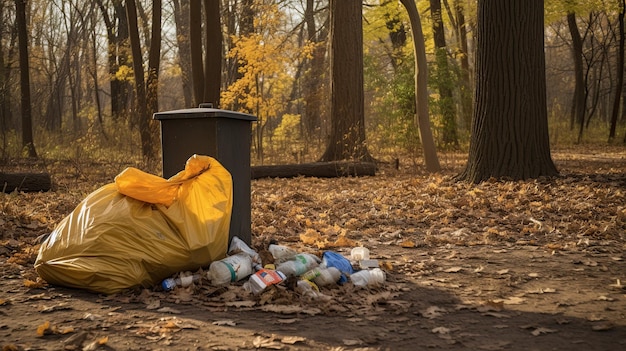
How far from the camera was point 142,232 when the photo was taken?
4.19 metres

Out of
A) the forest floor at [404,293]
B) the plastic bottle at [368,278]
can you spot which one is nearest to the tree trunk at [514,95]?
the forest floor at [404,293]

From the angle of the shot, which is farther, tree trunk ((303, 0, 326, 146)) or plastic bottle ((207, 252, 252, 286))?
tree trunk ((303, 0, 326, 146))

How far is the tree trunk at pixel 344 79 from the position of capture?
1275 centimetres

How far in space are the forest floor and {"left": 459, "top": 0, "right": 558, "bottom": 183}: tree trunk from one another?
3.03 feet

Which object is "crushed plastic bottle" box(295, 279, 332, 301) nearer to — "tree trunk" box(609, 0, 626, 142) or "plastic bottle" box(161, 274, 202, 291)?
"plastic bottle" box(161, 274, 202, 291)

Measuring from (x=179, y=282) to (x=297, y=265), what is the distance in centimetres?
82

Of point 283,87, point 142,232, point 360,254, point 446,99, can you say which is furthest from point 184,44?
point 142,232

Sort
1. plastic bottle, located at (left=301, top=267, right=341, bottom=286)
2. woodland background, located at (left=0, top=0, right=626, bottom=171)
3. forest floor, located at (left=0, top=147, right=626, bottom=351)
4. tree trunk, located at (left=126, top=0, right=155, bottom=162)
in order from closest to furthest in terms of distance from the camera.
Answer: forest floor, located at (left=0, top=147, right=626, bottom=351) < plastic bottle, located at (left=301, top=267, right=341, bottom=286) < tree trunk, located at (left=126, top=0, right=155, bottom=162) < woodland background, located at (left=0, top=0, right=626, bottom=171)

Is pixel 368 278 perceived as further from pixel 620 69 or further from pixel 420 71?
pixel 620 69

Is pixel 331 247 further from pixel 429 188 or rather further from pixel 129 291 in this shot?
pixel 429 188

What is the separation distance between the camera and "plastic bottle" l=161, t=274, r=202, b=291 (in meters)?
4.14

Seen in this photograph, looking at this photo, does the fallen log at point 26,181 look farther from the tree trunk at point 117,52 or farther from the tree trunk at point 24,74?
the tree trunk at point 117,52

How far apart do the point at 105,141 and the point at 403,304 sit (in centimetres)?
1491

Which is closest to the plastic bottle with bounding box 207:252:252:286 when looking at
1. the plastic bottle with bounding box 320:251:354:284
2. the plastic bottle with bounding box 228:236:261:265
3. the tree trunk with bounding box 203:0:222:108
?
the plastic bottle with bounding box 228:236:261:265
